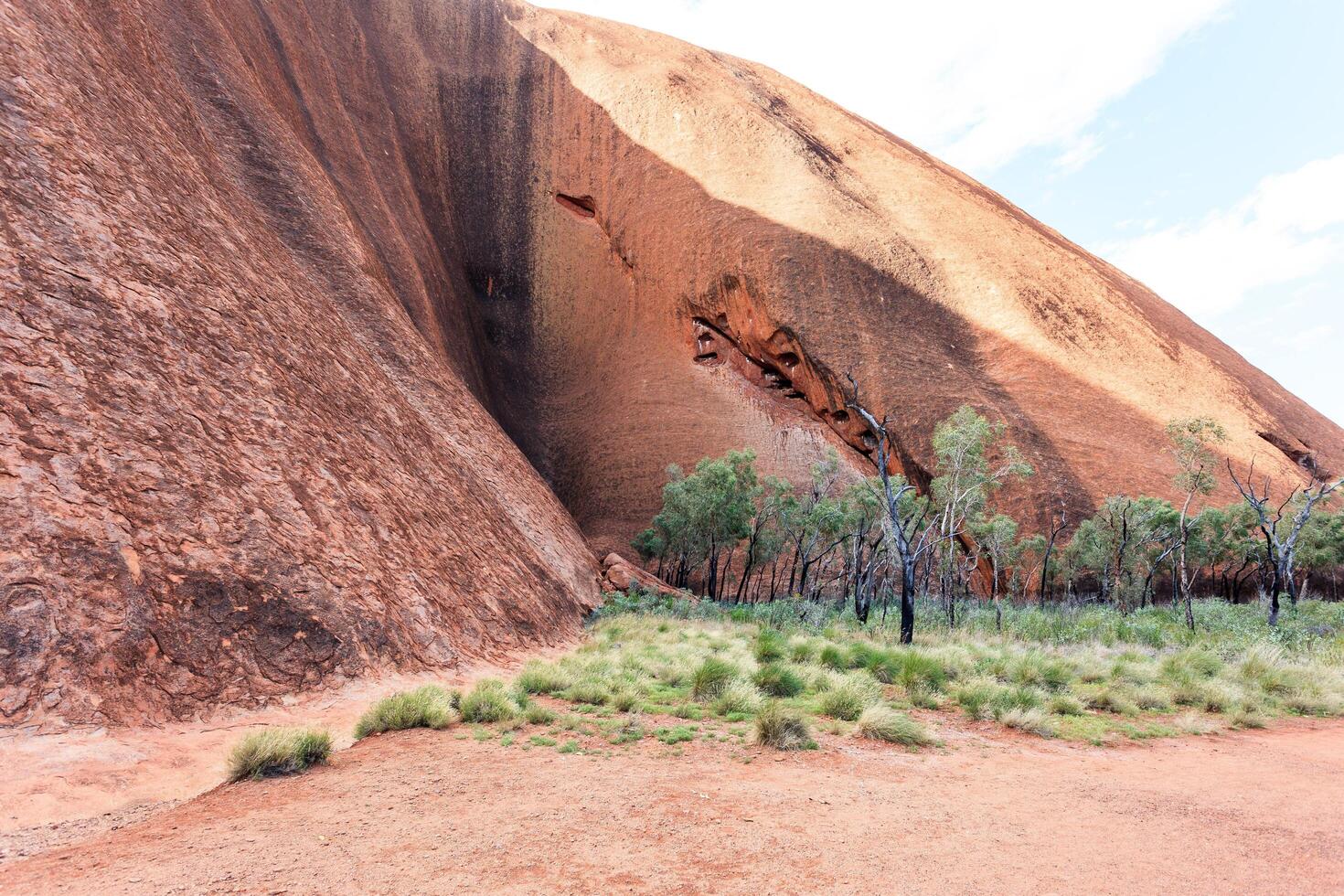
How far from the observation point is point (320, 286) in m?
18.7

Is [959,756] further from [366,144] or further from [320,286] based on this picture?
[366,144]

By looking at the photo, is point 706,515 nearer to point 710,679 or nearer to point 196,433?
point 710,679

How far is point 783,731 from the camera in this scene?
7.09m

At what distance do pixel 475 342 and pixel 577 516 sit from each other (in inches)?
439

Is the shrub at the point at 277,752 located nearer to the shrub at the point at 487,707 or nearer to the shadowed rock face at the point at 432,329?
the shadowed rock face at the point at 432,329

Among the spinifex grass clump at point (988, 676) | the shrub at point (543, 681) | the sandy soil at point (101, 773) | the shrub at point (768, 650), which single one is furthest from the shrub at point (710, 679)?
the sandy soil at point (101, 773)

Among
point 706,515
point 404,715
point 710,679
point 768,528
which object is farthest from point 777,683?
point 768,528

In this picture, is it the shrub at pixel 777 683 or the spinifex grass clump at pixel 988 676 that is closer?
the spinifex grass clump at pixel 988 676

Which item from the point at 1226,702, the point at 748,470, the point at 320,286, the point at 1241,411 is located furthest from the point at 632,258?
the point at 1226,702

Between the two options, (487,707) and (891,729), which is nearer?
(891,729)

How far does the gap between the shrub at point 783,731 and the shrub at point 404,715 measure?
330cm

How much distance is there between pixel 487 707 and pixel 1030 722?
6.19 m

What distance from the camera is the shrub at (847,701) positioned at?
855 centimetres

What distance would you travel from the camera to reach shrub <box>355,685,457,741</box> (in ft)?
23.9
